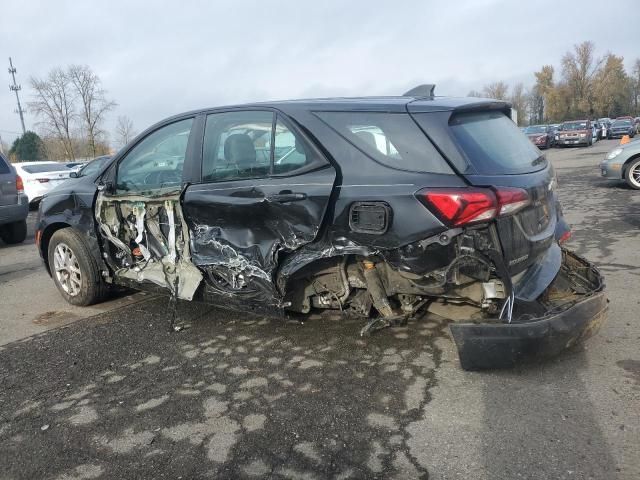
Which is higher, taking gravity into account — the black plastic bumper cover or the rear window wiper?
the rear window wiper

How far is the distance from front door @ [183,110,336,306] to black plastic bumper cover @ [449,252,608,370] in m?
1.18

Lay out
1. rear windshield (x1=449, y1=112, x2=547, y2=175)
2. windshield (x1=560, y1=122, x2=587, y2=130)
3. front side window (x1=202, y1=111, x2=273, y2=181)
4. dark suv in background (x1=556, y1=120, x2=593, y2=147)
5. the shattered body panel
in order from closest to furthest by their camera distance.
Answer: rear windshield (x1=449, y1=112, x2=547, y2=175) → front side window (x1=202, y1=111, x2=273, y2=181) → the shattered body panel → dark suv in background (x1=556, y1=120, x2=593, y2=147) → windshield (x1=560, y1=122, x2=587, y2=130)

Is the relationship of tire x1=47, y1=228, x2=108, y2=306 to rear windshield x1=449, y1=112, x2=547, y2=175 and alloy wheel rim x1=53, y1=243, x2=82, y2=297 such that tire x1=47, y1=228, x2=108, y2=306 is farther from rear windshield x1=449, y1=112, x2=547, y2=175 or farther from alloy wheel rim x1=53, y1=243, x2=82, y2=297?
rear windshield x1=449, y1=112, x2=547, y2=175

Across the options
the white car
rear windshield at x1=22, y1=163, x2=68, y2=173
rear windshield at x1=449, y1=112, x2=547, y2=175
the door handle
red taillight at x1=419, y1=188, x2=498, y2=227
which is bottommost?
red taillight at x1=419, y1=188, x2=498, y2=227

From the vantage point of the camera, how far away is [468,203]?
9.41 feet

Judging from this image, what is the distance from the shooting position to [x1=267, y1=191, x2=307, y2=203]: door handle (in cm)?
336

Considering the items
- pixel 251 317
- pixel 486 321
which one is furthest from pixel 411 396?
pixel 251 317

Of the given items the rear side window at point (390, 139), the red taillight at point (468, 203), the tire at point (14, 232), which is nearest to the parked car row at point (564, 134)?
the tire at point (14, 232)

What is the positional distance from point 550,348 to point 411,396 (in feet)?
2.77

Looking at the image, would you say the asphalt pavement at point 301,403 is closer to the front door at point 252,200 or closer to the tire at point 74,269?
the tire at point 74,269

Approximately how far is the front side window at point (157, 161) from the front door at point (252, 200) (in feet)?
0.90

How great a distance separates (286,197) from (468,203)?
47.1 inches

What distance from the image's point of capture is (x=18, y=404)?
319cm

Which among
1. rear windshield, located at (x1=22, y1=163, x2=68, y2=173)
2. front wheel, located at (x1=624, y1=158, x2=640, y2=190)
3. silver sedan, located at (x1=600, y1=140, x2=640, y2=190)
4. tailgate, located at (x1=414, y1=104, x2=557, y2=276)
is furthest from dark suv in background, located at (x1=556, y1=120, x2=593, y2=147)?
tailgate, located at (x1=414, y1=104, x2=557, y2=276)
